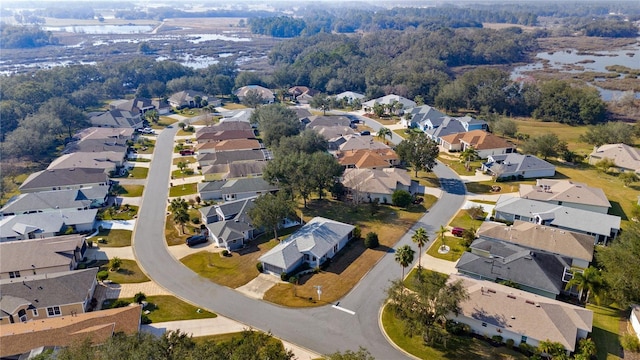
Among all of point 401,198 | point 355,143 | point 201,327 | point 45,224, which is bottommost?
point 201,327

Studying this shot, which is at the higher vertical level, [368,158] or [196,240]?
[368,158]

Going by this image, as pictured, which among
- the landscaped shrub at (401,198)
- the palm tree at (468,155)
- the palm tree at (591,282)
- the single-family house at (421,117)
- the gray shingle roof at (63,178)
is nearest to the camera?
the palm tree at (591,282)

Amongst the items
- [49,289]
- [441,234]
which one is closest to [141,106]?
[49,289]

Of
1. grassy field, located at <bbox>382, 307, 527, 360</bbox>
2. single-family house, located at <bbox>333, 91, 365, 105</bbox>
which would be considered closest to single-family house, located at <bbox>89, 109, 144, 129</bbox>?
single-family house, located at <bbox>333, 91, 365, 105</bbox>

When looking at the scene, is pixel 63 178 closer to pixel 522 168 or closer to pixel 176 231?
pixel 176 231

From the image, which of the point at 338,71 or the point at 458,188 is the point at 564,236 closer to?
the point at 458,188

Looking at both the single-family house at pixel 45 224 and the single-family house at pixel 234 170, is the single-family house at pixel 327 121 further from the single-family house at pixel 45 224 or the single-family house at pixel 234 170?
the single-family house at pixel 45 224

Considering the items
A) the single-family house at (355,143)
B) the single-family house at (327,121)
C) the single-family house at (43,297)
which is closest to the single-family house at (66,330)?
the single-family house at (43,297)
